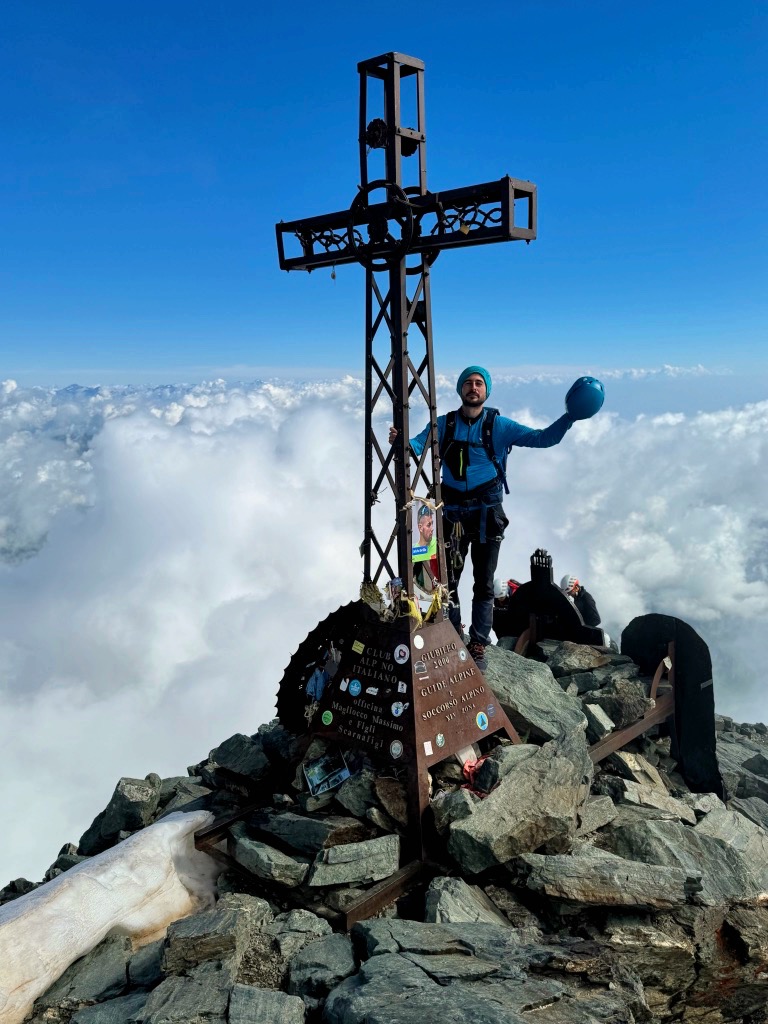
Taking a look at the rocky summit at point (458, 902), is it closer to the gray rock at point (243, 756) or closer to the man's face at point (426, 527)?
the gray rock at point (243, 756)

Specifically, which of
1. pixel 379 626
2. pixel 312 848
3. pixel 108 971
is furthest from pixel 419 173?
pixel 108 971

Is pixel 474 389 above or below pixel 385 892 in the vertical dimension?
above

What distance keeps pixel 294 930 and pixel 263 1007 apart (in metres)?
1.41

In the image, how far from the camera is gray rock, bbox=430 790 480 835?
7910 mm

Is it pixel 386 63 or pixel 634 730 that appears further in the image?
pixel 634 730

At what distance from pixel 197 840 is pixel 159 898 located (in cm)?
75

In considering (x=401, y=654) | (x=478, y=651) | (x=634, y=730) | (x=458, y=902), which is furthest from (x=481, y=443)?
(x=458, y=902)

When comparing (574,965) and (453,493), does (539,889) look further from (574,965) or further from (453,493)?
(453,493)

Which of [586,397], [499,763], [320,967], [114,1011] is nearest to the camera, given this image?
[114,1011]

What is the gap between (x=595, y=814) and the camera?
9.00 m

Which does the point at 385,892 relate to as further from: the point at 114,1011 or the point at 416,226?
the point at 416,226

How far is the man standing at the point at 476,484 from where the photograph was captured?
10352 millimetres

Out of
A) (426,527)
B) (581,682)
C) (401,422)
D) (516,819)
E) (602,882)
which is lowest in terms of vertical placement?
(602,882)

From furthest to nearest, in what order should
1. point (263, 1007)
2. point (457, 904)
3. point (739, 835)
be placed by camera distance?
point (739, 835), point (457, 904), point (263, 1007)
